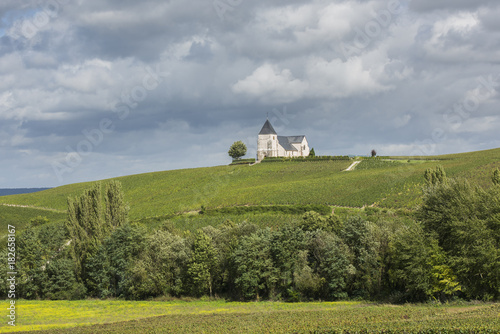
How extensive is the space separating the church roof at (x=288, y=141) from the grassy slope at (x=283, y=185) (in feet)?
92.4

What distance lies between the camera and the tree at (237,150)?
162 meters

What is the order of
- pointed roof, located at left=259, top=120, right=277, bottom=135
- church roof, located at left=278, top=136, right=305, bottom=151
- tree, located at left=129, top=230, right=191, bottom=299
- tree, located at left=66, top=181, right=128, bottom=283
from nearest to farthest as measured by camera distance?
tree, located at left=129, top=230, right=191, bottom=299 → tree, located at left=66, top=181, right=128, bottom=283 → pointed roof, located at left=259, top=120, right=277, bottom=135 → church roof, located at left=278, top=136, right=305, bottom=151

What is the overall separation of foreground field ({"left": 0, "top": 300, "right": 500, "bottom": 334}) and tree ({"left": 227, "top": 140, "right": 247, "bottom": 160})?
11973 cm

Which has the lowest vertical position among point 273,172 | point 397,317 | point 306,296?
point 306,296

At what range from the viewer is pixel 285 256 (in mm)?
46594

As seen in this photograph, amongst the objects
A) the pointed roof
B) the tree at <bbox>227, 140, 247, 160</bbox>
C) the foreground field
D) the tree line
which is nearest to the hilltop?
the tree line

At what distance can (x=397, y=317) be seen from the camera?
27109 millimetres

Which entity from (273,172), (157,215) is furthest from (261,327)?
(273,172)

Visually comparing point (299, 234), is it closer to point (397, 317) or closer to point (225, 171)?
point (397, 317)

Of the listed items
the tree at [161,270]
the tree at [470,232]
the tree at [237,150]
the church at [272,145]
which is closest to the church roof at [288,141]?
the church at [272,145]

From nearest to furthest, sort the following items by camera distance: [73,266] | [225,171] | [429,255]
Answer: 1. [429,255]
2. [73,266]
3. [225,171]

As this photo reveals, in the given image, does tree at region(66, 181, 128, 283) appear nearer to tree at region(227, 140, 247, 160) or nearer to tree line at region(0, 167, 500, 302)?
tree line at region(0, 167, 500, 302)

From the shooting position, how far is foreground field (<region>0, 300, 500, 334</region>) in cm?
2320

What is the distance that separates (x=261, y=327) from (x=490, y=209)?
2490cm
